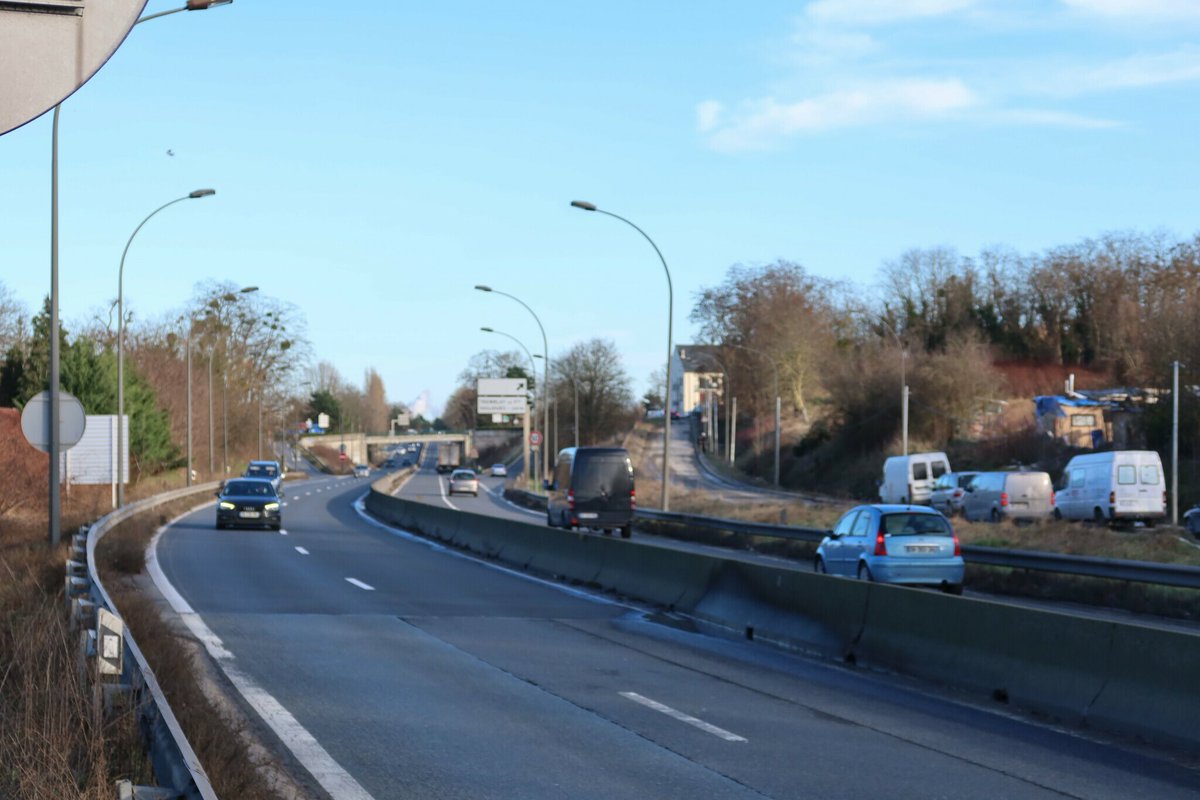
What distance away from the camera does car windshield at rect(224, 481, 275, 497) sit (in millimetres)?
37875

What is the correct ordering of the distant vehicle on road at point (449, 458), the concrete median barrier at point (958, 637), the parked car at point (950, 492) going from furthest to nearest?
the distant vehicle on road at point (449, 458), the parked car at point (950, 492), the concrete median barrier at point (958, 637)

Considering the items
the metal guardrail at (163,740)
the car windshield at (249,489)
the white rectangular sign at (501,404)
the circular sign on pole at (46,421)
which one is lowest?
the car windshield at (249,489)

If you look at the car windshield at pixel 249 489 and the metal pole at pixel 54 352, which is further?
the car windshield at pixel 249 489

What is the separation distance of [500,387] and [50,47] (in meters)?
89.0

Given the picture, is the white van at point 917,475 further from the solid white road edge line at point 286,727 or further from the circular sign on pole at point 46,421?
the solid white road edge line at point 286,727

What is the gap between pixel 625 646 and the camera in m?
14.3

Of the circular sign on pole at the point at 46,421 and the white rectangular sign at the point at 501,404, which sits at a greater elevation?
the white rectangular sign at the point at 501,404

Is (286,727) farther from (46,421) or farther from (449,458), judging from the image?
(449,458)

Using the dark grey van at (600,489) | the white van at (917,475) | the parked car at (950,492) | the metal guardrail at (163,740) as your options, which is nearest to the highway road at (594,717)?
the metal guardrail at (163,740)

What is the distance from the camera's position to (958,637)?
11523 mm

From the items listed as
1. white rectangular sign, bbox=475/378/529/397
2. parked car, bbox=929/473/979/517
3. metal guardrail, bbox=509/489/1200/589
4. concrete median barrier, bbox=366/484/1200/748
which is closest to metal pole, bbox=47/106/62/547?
concrete median barrier, bbox=366/484/1200/748


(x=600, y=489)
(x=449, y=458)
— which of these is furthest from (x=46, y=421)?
Answer: (x=449, y=458)

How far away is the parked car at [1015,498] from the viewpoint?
1549 inches

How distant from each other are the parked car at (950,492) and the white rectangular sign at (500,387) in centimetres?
4914
